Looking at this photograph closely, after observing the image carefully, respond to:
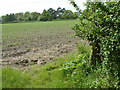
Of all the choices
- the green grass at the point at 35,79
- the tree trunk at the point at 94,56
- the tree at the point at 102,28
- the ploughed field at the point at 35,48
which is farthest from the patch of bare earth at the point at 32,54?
the tree at the point at 102,28

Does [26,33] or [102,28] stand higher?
[102,28]

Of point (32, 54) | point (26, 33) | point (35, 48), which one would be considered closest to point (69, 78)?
point (32, 54)

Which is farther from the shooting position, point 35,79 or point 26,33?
point 26,33

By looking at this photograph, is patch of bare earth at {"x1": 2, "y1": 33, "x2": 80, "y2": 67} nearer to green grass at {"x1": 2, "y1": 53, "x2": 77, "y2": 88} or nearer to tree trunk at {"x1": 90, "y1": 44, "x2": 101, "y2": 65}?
green grass at {"x1": 2, "y1": 53, "x2": 77, "y2": 88}

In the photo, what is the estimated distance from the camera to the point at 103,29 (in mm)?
3779

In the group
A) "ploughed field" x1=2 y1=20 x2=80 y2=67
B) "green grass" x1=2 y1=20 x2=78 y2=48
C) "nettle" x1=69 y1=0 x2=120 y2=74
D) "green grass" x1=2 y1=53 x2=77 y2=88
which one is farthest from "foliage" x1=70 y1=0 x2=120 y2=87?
"green grass" x1=2 y1=53 x2=77 y2=88

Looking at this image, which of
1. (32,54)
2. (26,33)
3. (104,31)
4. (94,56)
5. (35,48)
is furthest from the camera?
(26,33)

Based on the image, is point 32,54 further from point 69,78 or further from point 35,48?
point 69,78

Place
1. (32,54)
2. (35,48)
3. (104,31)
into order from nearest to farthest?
(104,31) → (32,54) → (35,48)

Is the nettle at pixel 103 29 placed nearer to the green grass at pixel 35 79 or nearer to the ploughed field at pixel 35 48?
the ploughed field at pixel 35 48

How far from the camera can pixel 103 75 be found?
3881 mm

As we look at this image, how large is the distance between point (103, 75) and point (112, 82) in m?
0.28

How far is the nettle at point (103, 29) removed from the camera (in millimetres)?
3613

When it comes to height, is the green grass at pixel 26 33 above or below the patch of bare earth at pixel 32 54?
above
